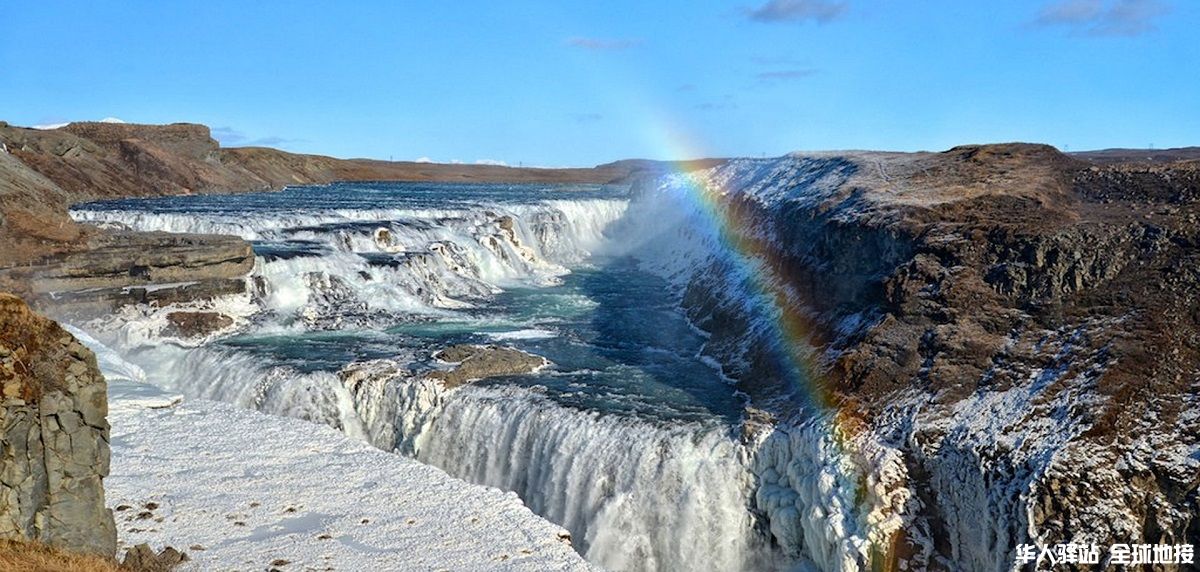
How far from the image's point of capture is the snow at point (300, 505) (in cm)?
1142

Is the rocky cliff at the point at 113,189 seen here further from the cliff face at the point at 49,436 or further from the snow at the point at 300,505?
the cliff face at the point at 49,436

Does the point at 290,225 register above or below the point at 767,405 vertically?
above

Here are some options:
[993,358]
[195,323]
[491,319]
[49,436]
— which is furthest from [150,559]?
[491,319]

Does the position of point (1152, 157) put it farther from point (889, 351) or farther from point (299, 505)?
point (299, 505)

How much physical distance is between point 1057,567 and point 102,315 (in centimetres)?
2314

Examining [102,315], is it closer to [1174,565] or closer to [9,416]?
[9,416]

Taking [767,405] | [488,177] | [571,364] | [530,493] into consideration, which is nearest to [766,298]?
[571,364]

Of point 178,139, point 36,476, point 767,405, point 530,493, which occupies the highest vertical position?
point 178,139

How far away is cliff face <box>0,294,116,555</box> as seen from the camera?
9.57m

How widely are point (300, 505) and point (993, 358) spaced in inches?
427

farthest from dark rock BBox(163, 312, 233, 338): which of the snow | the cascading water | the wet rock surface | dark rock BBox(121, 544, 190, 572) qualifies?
dark rock BBox(121, 544, 190, 572)

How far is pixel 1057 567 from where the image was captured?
11414mm

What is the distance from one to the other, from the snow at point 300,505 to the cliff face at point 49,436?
1253mm

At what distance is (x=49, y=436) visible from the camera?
32.2 feet
